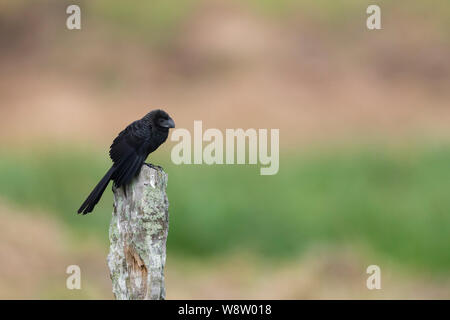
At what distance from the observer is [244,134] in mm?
14180

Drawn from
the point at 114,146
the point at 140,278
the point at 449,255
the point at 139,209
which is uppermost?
the point at 114,146

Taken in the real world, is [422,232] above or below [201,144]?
below

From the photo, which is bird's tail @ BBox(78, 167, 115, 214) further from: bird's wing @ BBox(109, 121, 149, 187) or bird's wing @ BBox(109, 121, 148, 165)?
bird's wing @ BBox(109, 121, 148, 165)

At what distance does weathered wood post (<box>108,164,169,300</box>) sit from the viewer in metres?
5.96

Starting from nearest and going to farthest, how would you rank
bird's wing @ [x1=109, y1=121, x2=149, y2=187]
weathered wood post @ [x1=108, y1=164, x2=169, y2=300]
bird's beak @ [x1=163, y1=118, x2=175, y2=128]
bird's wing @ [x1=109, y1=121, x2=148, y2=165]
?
weathered wood post @ [x1=108, y1=164, x2=169, y2=300] → bird's wing @ [x1=109, y1=121, x2=149, y2=187] → bird's wing @ [x1=109, y1=121, x2=148, y2=165] → bird's beak @ [x1=163, y1=118, x2=175, y2=128]

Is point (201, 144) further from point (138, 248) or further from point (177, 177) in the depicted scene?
point (138, 248)

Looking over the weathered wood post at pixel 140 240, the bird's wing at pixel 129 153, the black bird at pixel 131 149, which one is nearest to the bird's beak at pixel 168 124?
the black bird at pixel 131 149

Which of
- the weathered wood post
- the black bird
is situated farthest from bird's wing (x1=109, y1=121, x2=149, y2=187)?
the weathered wood post

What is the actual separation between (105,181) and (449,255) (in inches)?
289

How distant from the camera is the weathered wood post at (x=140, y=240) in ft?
19.5

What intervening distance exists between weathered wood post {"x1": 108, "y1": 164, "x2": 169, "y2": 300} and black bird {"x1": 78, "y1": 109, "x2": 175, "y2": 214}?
15cm

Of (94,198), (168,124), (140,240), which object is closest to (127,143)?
(168,124)

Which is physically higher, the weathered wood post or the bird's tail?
the bird's tail

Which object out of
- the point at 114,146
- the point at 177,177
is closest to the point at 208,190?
the point at 177,177
